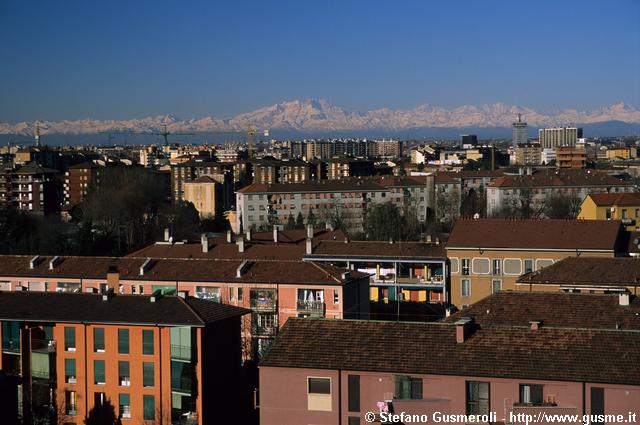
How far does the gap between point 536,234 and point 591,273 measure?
6298 millimetres

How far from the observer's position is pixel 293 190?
58.9 meters

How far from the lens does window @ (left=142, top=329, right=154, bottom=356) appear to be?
17.7m

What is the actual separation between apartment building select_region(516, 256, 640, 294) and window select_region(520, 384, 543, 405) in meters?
8.71

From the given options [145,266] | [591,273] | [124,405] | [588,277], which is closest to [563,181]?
[591,273]

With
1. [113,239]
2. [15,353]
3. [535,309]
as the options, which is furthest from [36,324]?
[113,239]

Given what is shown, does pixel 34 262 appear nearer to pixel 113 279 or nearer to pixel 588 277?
pixel 113 279

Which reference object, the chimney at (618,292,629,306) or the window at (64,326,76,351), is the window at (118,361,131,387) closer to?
the window at (64,326,76,351)

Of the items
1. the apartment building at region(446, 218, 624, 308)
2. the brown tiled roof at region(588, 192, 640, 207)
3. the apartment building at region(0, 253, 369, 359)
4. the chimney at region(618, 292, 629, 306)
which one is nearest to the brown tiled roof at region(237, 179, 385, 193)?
the brown tiled roof at region(588, 192, 640, 207)

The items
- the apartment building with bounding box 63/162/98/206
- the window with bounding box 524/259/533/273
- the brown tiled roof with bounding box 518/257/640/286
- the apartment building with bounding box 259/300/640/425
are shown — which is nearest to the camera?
the apartment building with bounding box 259/300/640/425

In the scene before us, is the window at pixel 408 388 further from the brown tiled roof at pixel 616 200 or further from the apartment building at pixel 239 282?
the brown tiled roof at pixel 616 200

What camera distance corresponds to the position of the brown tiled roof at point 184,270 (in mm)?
23516

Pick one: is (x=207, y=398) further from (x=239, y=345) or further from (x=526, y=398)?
(x=526, y=398)

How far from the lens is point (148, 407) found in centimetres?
1748

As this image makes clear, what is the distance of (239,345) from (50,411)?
3.11m
